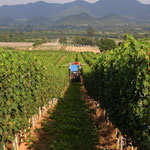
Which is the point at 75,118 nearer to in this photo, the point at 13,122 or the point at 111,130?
the point at 111,130

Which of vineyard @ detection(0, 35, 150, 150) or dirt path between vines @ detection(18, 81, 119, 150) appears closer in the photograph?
vineyard @ detection(0, 35, 150, 150)

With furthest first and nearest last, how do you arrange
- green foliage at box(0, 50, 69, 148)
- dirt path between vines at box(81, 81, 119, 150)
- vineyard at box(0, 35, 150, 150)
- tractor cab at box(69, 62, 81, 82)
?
1. tractor cab at box(69, 62, 81, 82)
2. dirt path between vines at box(81, 81, 119, 150)
3. green foliage at box(0, 50, 69, 148)
4. vineyard at box(0, 35, 150, 150)

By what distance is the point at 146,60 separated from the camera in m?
6.45

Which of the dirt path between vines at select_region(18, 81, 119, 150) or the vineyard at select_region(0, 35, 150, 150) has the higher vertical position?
the vineyard at select_region(0, 35, 150, 150)

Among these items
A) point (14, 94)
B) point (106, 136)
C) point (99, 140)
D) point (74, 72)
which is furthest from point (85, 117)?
point (74, 72)

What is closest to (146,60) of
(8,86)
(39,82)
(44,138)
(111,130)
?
(8,86)

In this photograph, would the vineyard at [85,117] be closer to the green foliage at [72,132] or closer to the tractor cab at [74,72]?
the green foliage at [72,132]

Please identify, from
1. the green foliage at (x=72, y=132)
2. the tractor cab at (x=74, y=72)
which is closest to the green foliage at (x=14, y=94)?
the green foliage at (x=72, y=132)

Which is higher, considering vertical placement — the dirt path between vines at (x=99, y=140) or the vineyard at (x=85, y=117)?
the vineyard at (x=85, y=117)

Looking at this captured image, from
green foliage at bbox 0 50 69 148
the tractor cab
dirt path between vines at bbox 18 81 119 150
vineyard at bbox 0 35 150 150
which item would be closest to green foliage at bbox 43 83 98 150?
vineyard at bbox 0 35 150 150

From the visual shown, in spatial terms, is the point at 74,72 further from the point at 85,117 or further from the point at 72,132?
the point at 72,132

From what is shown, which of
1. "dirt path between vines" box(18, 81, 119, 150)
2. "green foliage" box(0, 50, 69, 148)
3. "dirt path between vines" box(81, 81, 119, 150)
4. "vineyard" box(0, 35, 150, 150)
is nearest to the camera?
"vineyard" box(0, 35, 150, 150)

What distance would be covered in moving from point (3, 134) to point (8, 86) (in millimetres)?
1828

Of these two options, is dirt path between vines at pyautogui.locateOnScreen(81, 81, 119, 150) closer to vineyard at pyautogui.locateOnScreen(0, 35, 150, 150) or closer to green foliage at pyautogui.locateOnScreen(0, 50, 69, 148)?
vineyard at pyautogui.locateOnScreen(0, 35, 150, 150)
